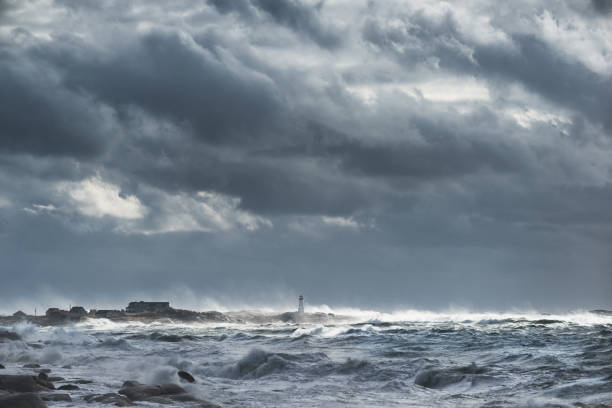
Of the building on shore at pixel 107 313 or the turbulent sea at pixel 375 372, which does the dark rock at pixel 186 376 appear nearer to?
→ the turbulent sea at pixel 375 372

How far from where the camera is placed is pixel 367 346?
31703 millimetres

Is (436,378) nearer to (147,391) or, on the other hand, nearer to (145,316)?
(147,391)

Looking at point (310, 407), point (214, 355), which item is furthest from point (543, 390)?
point (214, 355)

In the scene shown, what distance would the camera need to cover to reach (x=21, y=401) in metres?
11.3

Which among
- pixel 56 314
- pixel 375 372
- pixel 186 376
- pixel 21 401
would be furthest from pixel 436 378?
pixel 56 314

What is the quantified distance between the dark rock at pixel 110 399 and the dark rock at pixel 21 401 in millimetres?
2191

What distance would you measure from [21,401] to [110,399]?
3133 mm

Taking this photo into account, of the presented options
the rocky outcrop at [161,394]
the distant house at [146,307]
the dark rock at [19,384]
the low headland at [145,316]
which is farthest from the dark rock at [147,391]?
the distant house at [146,307]

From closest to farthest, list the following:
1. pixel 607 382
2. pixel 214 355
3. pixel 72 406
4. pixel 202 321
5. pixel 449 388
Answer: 1. pixel 72 406
2. pixel 607 382
3. pixel 449 388
4. pixel 214 355
5. pixel 202 321

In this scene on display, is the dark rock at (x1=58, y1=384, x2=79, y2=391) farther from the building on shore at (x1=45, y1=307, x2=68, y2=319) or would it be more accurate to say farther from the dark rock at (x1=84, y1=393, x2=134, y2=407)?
the building on shore at (x1=45, y1=307, x2=68, y2=319)

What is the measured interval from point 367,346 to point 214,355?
7.47m

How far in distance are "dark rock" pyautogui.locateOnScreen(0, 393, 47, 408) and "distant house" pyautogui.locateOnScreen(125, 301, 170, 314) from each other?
125m

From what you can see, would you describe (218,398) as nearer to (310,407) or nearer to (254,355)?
(310,407)

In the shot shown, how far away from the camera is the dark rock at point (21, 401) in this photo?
11.1 m
